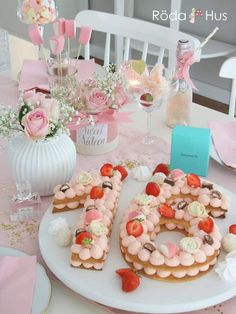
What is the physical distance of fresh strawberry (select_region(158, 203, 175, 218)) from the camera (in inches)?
44.1

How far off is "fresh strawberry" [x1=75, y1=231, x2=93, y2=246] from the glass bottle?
2.02ft

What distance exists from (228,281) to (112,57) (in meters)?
3.14

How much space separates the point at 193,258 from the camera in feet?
3.27

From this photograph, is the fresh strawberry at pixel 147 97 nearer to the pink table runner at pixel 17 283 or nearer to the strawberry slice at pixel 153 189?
the strawberry slice at pixel 153 189

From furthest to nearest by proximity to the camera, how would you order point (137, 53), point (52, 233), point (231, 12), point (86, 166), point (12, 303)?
point (137, 53)
point (231, 12)
point (86, 166)
point (52, 233)
point (12, 303)

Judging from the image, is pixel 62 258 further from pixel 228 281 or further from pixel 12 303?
pixel 228 281

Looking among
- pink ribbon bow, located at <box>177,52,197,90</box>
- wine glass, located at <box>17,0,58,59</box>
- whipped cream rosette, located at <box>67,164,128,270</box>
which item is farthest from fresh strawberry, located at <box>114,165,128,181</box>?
wine glass, located at <box>17,0,58,59</box>

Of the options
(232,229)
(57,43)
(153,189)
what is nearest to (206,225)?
(232,229)

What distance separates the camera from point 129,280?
976mm

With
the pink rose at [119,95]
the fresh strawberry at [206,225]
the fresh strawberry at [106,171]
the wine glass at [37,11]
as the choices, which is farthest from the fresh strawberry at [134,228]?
the wine glass at [37,11]

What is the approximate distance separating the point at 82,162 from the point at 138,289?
538 millimetres

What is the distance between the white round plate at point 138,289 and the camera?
0.95 m

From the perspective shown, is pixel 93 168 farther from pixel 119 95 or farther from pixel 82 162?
pixel 119 95

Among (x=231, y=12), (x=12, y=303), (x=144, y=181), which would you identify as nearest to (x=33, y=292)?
(x=12, y=303)
